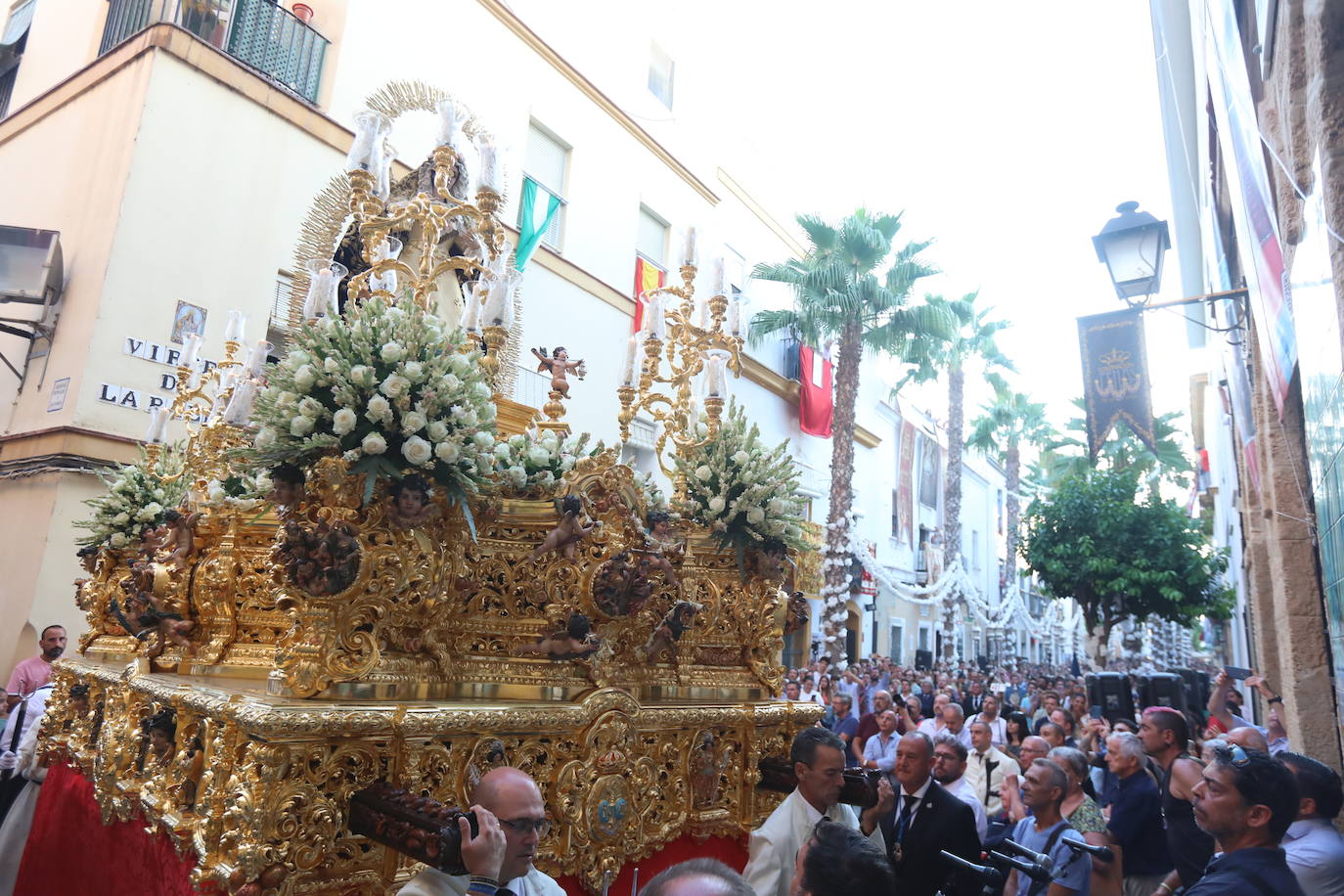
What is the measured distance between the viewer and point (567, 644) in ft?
12.6

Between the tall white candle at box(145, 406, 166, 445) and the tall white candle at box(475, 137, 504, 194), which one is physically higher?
the tall white candle at box(475, 137, 504, 194)

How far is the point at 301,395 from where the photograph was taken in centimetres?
337

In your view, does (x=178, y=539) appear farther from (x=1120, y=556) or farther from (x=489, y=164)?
(x=1120, y=556)

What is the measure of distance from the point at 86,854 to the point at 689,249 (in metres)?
4.54

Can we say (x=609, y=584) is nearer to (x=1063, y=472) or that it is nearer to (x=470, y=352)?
(x=470, y=352)

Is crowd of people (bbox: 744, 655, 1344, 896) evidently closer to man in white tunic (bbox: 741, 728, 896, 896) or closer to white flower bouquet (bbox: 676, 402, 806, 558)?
man in white tunic (bbox: 741, 728, 896, 896)

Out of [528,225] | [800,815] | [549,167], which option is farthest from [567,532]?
[549,167]

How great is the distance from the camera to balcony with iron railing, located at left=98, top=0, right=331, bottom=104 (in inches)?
376

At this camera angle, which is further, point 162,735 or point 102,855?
point 102,855

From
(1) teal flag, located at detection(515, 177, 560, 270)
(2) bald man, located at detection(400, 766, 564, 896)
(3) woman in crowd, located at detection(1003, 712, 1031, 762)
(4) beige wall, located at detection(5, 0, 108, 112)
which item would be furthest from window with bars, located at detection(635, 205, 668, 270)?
(2) bald man, located at detection(400, 766, 564, 896)

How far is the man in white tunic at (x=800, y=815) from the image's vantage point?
3.19 metres

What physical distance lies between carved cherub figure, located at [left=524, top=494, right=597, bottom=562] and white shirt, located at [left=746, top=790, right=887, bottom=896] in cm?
141

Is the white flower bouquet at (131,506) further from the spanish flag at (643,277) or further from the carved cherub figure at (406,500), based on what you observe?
the spanish flag at (643,277)

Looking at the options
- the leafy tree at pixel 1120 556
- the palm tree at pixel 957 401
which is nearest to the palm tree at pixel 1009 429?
the palm tree at pixel 957 401
